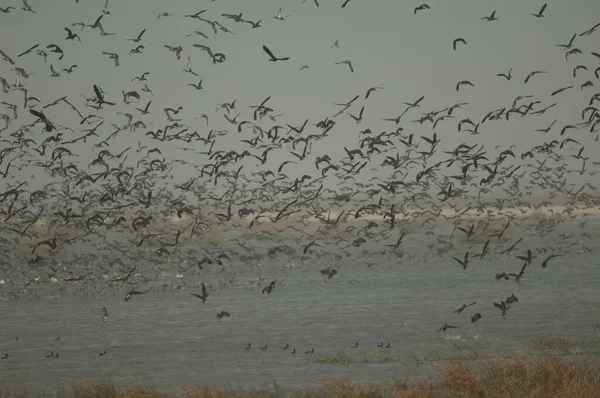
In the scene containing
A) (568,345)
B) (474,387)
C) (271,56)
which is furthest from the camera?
(568,345)

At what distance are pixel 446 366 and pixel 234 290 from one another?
3750 cm

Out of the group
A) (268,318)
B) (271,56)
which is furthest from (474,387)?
(268,318)

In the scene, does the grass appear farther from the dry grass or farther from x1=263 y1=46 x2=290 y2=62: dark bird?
x1=263 y1=46 x2=290 y2=62: dark bird

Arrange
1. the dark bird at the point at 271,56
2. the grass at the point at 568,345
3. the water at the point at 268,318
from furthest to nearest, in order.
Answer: the water at the point at 268,318
the grass at the point at 568,345
the dark bird at the point at 271,56

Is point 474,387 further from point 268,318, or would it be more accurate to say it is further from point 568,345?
point 268,318

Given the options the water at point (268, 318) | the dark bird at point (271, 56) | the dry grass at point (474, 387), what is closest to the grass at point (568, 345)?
the water at point (268, 318)

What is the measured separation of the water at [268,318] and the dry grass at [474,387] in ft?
15.6

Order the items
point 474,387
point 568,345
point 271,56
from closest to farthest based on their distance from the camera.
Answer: point 474,387 < point 271,56 < point 568,345

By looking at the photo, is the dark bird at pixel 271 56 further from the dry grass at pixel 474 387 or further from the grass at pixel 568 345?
the grass at pixel 568 345

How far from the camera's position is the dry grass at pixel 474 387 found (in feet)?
74.8

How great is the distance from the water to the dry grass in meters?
4.76

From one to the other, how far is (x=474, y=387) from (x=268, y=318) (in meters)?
28.3

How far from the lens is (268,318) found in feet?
167

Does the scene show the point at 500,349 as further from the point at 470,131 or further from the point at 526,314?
the point at 526,314
